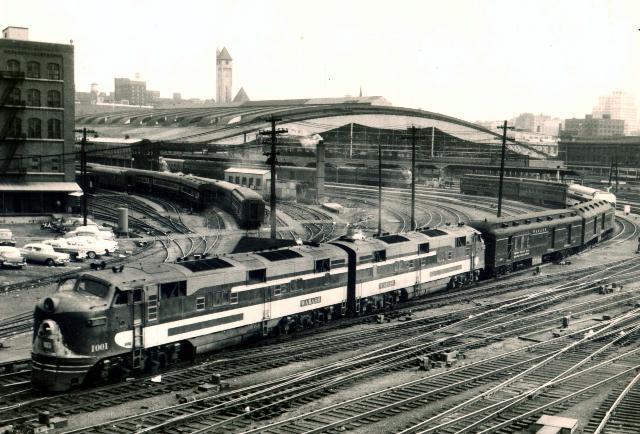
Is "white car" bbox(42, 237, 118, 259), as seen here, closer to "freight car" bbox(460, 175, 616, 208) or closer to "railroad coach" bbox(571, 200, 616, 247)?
"railroad coach" bbox(571, 200, 616, 247)

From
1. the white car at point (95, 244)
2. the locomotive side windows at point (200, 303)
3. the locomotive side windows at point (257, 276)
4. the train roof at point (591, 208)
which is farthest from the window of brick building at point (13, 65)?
the train roof at point (591, 208)

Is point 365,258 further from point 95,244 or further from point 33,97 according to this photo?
point 33,97

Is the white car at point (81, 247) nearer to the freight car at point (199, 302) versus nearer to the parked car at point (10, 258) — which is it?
the parked car at point (10, 258)

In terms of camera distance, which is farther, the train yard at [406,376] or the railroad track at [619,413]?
the train yard at [406,376]

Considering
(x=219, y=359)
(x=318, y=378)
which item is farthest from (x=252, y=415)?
(x=219, y=359)

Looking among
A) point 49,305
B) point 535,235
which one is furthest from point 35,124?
point 49,305

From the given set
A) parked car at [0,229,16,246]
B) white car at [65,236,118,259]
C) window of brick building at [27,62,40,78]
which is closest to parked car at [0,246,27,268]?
white car at [65,236,118,259]

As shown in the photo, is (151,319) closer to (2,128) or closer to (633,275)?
(633,275)
